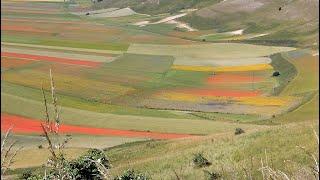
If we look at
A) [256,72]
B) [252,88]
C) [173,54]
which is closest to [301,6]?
[173,54]

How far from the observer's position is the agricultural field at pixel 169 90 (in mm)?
24078

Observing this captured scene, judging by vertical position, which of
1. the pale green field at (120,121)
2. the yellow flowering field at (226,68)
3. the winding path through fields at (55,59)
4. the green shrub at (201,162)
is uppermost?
the green shrub at (201,162)

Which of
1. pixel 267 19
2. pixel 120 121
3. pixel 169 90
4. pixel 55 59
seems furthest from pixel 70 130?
pixel 267 19

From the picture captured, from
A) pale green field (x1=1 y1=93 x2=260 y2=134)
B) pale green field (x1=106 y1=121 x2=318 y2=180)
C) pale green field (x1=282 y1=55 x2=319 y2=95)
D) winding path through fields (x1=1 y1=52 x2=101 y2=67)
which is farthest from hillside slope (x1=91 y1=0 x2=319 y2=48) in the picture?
pale green field (x1=106 y1=121 x2=318 y2=180)

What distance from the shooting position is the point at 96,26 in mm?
155250

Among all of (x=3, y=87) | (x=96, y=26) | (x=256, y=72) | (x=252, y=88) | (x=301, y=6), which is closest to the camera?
(x=3, y=87)

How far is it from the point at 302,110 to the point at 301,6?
89082mm

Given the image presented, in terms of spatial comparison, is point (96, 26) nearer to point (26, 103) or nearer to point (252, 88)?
point (252, 88)

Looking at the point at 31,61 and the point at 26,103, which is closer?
the point at 26,103

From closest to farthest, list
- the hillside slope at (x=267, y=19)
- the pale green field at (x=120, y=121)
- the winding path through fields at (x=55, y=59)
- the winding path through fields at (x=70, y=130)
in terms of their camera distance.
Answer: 1. the winding path through fields at (x=70, y=130)
2. the pale green field at (x=120, y=121)
3. the winding path through fields at (x=55, y=59)
4. the hillside slope at (x=267, y=19)

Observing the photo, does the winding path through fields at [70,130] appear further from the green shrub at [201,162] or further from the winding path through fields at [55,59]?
the winding path through fields at [55,59]

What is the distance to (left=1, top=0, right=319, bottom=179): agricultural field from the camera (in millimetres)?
24078

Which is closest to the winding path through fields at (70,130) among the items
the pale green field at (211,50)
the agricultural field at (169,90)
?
the agricultural field at (169,90)

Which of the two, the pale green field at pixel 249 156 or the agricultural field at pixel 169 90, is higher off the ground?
the pale green field at pixel 249 156
